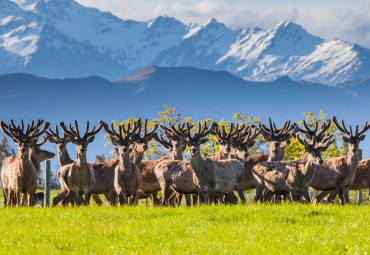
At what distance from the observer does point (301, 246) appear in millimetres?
11516

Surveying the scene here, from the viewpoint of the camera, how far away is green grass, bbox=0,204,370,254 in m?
11.4

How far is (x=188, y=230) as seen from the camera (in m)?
13.2

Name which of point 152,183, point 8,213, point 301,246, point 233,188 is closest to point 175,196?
point 152,183

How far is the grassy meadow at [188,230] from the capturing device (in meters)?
11.4

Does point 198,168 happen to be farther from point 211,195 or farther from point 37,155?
point 37,155

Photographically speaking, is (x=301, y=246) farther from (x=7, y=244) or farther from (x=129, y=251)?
(x=7, y=244)

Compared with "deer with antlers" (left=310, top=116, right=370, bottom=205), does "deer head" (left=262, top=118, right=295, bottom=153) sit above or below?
above

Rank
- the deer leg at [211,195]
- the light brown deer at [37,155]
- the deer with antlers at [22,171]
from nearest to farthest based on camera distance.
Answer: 1. the deer leg at [211,195]
2. the deer with antlers at [22,171]
3. the light brown deer at [37,155]

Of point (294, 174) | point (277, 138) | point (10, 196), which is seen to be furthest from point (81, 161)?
point (277, 138)

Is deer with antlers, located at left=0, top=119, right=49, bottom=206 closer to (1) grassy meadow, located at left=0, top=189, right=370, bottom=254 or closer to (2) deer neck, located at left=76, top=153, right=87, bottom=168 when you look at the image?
(2) deer neck, located at left=76, top=153, right=87, bottom=168

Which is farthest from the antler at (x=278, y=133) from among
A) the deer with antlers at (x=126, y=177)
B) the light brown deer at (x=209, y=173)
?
the deer with antlers at (x=126, y=177)

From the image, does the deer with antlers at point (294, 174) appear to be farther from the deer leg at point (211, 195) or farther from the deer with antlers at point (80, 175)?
the deer with antlers at point (80, 175)

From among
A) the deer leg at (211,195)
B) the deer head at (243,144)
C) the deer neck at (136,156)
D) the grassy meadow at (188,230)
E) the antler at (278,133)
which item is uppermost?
the antler at (278,133)

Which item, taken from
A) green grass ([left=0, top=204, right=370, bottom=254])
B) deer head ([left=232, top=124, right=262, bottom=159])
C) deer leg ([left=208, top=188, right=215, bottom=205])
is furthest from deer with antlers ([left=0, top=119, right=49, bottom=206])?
deer head ([left=232, top=124, right=262, bottom=159])
